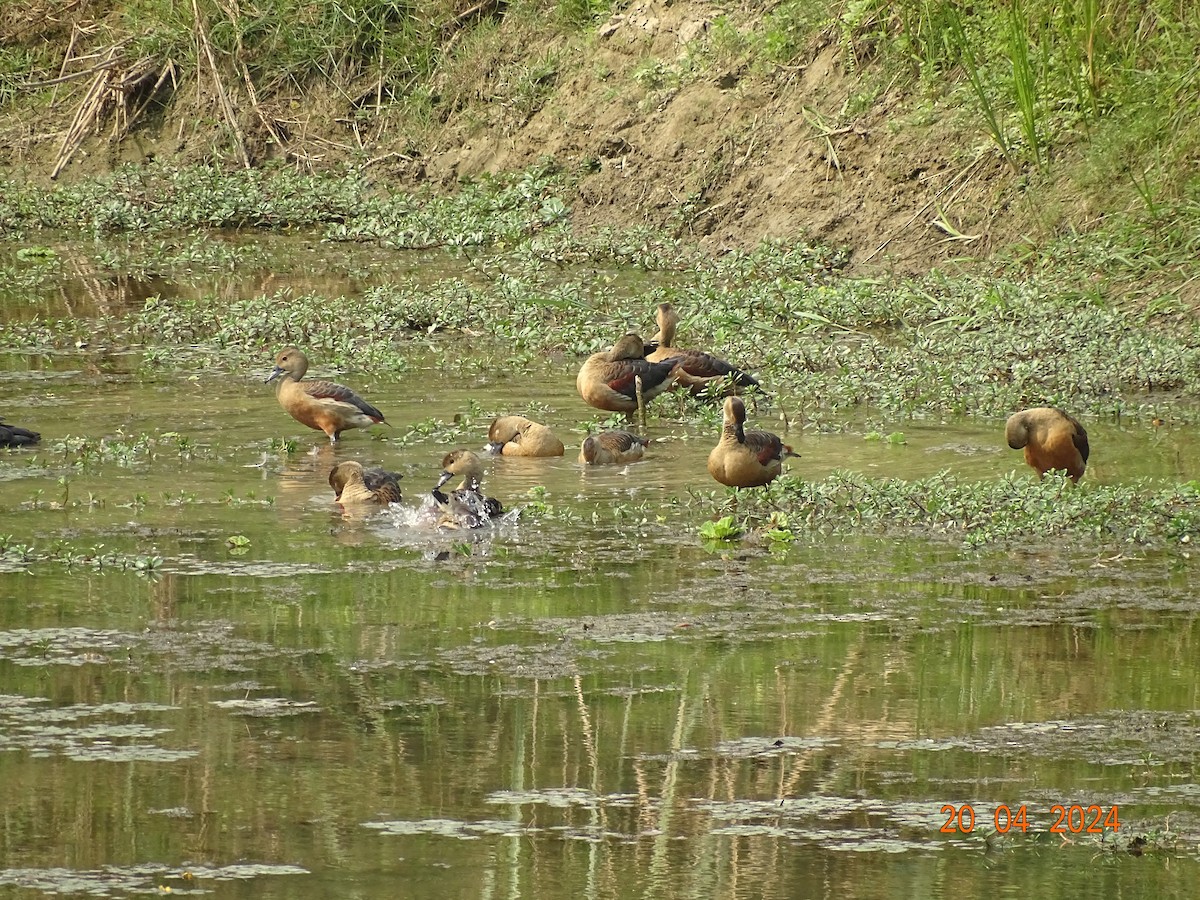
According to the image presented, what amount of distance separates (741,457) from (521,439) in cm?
183

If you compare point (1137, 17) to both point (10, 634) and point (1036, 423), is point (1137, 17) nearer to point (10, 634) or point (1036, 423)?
point (1036, 423)

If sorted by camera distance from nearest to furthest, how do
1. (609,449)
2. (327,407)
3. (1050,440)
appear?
(1050,440)
(609,449)
(327,407)

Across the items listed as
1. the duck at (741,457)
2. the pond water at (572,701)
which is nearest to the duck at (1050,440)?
the pond water at (572,701)

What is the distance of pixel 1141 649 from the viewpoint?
7.39m

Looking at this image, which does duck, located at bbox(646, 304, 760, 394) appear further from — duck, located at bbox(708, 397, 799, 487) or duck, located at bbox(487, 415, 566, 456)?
duck, located at bbox(708, 397, 799, 487)

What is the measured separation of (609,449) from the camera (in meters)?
11.2

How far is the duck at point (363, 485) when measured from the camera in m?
10.0

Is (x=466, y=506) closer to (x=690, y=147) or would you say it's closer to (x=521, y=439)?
(x=521, y=439)

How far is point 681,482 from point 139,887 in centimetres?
579

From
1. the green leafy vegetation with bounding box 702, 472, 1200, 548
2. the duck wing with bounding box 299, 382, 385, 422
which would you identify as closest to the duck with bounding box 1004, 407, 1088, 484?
the green leafy vegetation with bounding box 702, 472, 1200, 548

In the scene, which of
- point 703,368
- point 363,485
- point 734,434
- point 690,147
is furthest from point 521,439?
point 690,147

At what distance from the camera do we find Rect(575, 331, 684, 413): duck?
41.3 ft

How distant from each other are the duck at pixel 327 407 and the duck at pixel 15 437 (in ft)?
4.89

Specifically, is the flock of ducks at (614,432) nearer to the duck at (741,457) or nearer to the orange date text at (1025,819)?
the duck at (741,457)
